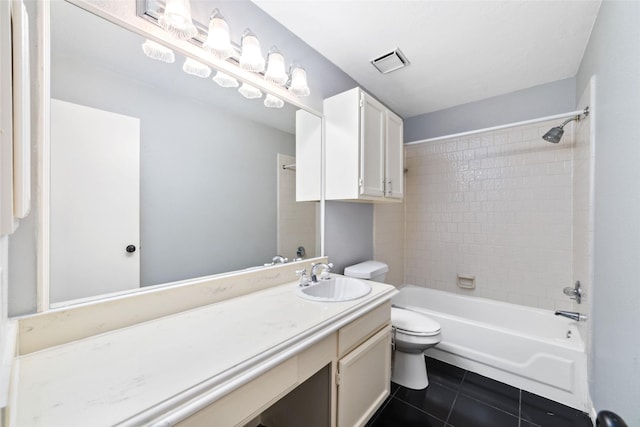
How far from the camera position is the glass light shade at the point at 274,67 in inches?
56.1

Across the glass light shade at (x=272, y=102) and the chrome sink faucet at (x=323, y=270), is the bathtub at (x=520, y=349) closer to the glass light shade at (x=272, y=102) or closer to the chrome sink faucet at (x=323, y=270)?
the chrome sink faucet at (x=323, y=270)

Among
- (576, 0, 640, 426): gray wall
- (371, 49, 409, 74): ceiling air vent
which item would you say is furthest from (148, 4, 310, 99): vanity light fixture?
(576, 0, 640, 426): gray wall

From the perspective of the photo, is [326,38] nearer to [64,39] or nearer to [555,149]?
[64,39]

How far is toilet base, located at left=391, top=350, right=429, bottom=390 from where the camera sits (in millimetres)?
1802

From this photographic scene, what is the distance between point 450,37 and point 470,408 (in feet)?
7.89

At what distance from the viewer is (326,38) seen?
5.63ft

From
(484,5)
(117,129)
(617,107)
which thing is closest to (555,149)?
(617,107)

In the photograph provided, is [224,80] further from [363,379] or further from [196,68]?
[363,379]

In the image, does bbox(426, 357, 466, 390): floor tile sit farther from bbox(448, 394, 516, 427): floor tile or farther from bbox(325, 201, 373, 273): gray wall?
bbox(325, 201, 373, 273): gray wall

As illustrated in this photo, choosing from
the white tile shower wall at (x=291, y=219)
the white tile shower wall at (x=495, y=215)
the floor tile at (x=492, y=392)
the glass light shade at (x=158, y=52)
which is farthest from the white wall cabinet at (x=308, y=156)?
the floor tile at (x=492, y=392)

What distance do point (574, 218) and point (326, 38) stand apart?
240 cm

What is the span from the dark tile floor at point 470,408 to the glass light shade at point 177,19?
2211mm

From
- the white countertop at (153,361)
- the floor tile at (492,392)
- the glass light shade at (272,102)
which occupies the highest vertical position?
the glass light shade at (272,102)

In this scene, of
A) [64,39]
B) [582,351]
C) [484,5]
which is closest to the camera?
[64,39]
